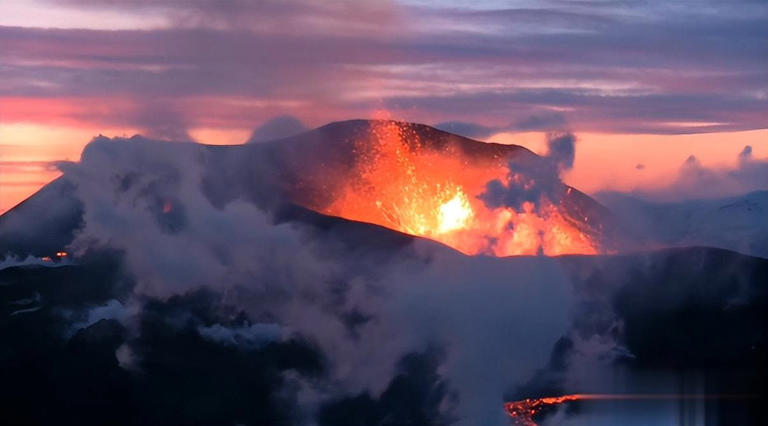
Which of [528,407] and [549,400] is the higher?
[549,400]

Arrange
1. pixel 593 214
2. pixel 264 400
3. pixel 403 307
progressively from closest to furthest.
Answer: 1. pixel 264 400
2. pixel 403 307
3. pixel 593 214

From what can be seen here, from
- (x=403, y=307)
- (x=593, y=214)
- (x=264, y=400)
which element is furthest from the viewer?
(x=593, y=214)

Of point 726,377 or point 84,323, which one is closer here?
point 84,323

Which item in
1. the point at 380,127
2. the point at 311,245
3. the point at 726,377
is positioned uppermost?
the point at 380,127

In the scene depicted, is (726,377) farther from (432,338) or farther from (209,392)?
(209,392)

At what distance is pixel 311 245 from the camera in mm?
48156

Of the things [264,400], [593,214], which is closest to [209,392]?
[264,400]

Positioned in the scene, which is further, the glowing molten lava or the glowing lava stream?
the glowing lava stream

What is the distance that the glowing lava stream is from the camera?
44.1 metres

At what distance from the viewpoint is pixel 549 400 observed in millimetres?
45938

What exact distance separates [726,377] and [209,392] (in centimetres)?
1569

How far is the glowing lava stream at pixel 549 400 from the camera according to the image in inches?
1736

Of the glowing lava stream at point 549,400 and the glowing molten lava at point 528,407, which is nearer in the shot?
the glowing molten lava at point 528,407

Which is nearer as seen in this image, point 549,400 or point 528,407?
point 528,407
